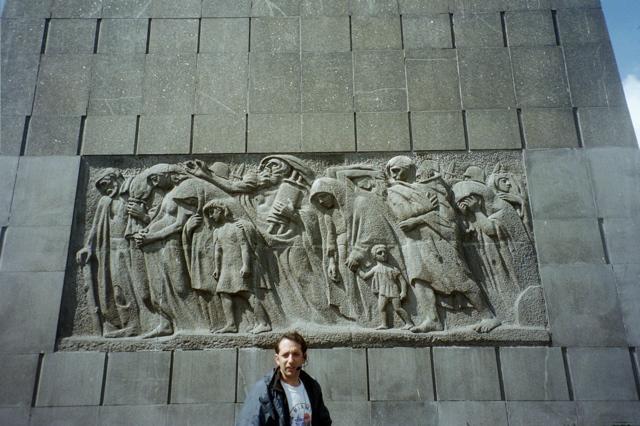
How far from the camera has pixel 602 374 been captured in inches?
250

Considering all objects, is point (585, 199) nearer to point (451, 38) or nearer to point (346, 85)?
point (451, 38)

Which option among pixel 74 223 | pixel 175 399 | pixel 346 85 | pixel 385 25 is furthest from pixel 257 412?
pixel 385 25

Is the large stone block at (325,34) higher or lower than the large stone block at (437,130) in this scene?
higher

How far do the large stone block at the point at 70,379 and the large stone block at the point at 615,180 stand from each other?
7172 millimetres

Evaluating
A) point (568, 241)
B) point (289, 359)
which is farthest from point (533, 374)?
point (289, 359)

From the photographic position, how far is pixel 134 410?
624 centimetres

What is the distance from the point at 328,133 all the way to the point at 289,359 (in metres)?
4.25

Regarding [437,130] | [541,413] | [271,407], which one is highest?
[437,130]

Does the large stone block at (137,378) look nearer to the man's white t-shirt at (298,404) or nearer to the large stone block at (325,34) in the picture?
the man's white t-shirt at (298,404)

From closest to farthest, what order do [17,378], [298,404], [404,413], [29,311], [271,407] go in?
[271,407]
[298,404]
[404,413]
[17,378]
[29,311]

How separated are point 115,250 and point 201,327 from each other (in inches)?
63.8

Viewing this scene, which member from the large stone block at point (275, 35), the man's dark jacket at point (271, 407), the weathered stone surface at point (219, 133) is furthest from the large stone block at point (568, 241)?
the large stone block at point (275, 35)

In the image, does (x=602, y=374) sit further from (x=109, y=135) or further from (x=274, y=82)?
(x=109, y=135)

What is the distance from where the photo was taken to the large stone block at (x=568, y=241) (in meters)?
6.85
